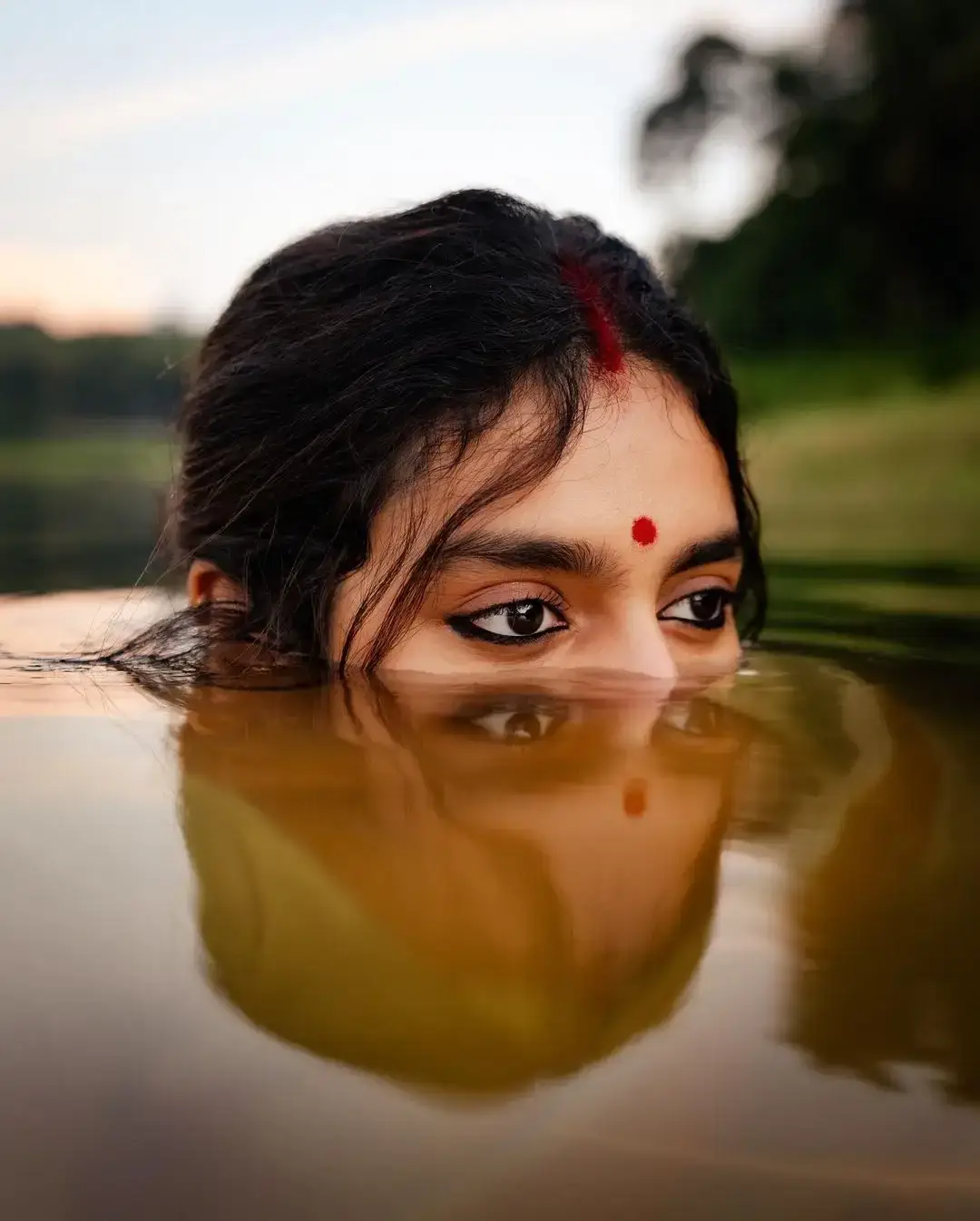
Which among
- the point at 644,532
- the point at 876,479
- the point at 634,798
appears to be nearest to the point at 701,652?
the point at 644,532

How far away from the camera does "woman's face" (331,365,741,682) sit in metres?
1.38

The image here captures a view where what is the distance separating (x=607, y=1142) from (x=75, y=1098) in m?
0.23

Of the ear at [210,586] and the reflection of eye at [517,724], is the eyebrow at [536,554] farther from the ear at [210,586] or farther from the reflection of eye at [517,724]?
the ear at [210,586]

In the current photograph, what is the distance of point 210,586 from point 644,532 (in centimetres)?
67

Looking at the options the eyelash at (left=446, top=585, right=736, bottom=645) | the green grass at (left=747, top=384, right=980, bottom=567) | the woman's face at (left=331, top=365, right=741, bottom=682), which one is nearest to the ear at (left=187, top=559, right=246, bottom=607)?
the woman's face at (left=331, top=365, right=741, bottom=682)

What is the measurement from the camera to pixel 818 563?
127 inches

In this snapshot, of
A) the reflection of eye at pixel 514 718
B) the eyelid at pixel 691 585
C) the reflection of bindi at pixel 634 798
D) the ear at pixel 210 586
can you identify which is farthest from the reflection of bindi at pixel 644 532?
the ear at pixel 210 586

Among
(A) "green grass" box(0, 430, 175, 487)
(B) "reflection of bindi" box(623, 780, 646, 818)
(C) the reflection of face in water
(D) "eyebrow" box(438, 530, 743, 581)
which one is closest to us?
(C) the reflection of face in water

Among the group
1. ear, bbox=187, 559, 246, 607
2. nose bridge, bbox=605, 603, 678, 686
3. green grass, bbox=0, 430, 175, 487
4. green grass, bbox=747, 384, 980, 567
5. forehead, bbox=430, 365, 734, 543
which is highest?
forehead, bbox=430, 365, 734, 543

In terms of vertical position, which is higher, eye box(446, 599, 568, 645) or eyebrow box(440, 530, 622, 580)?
eyebrow box(440, 530, 622, 580)

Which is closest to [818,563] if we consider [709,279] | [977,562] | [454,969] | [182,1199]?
[977,562]

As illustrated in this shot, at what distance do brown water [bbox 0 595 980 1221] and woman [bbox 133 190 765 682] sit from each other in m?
0.33

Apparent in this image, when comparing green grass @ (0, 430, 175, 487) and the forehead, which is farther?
green grass @ (0, 430, 175, 487)

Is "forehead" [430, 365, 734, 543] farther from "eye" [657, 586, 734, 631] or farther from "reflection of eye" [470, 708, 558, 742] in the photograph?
"reflection of eye" [470, 708, 558, 742]
